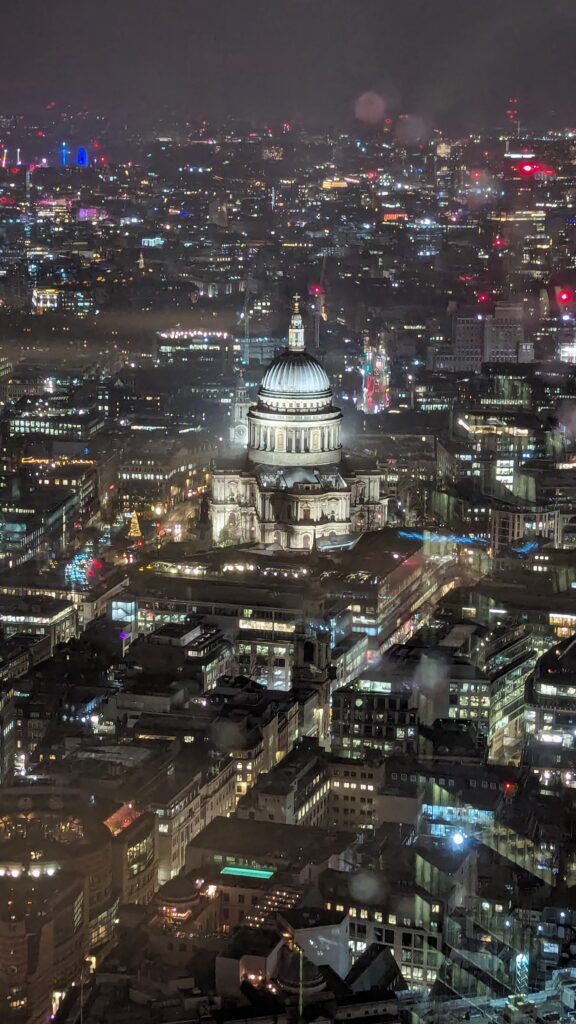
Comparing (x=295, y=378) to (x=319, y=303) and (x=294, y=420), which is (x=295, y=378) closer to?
(x=294, y=420)

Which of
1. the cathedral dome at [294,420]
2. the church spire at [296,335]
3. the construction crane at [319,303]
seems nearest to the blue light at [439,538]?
the cathedral dome at [294,420]

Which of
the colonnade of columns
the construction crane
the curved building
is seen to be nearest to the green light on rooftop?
the curved building

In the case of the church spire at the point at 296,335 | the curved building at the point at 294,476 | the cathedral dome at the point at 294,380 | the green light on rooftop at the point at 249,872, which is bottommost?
the green light on rooftop at the point at 249,872

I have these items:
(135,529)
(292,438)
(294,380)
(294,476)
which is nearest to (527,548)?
(294,476)

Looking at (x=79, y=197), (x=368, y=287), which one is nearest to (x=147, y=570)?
(x=368, y=287)

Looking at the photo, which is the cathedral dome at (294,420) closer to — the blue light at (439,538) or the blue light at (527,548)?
the blue light at (439,538)

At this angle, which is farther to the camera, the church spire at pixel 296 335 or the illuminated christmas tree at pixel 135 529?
the church spire at pixel 296 335
